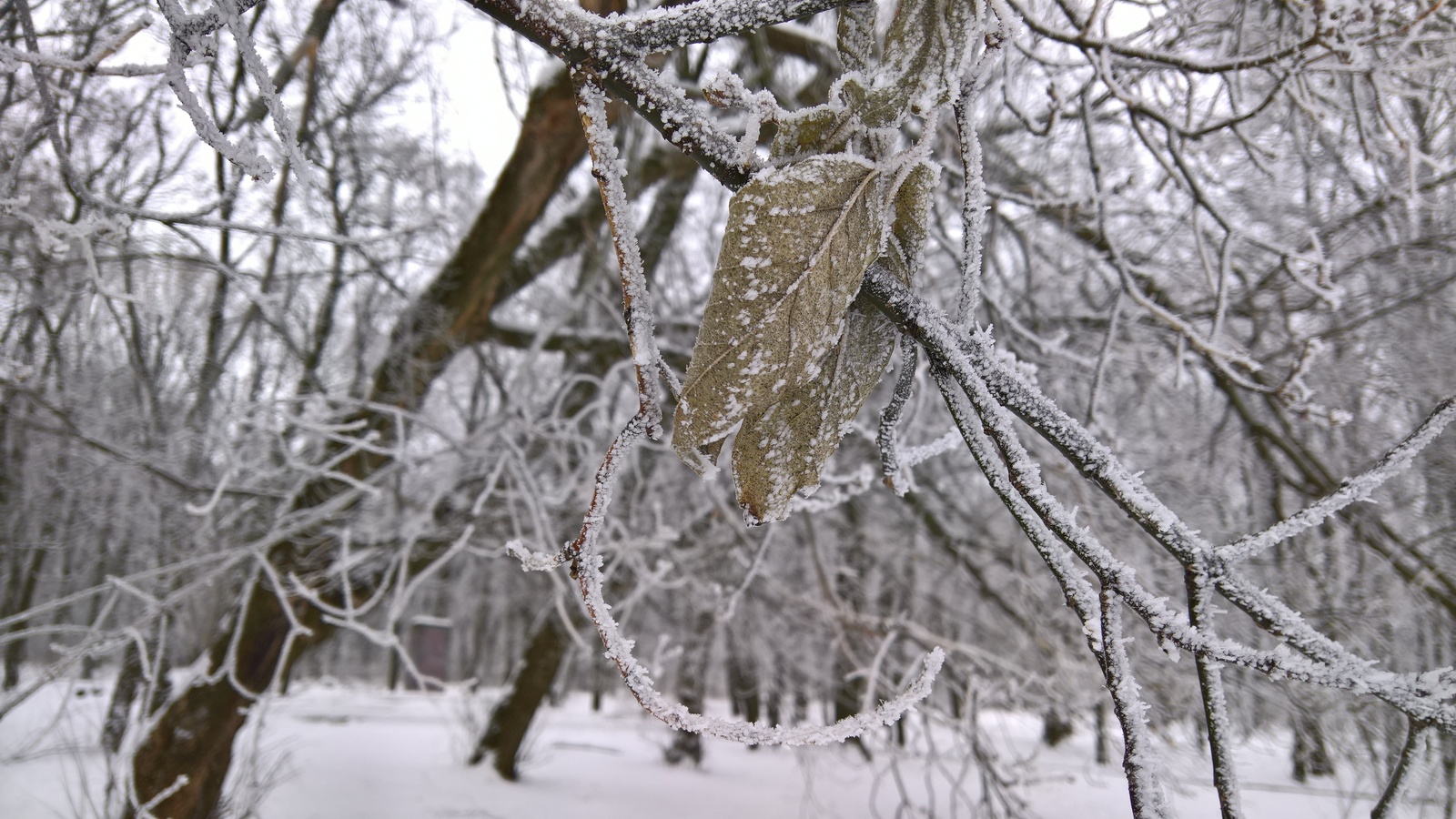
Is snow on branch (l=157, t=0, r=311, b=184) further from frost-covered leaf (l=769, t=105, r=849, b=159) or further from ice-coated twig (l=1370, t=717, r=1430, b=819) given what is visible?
ice-coated twig (l=1370, t=717, r=1430, b=819)

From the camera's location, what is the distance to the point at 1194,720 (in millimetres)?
2369

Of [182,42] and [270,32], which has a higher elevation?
[270,32]

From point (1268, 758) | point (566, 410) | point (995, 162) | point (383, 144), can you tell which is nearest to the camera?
point (1268, 758)

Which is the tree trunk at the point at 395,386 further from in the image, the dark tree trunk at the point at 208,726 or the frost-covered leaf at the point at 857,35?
the frost-covered leaf at the point at 857,35

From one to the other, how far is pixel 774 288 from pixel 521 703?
5354 millimetres

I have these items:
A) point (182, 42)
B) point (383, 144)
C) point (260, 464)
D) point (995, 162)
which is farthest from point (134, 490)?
point (995, 162)

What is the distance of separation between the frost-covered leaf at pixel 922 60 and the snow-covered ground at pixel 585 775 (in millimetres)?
1373

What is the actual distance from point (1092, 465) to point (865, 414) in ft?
7.32

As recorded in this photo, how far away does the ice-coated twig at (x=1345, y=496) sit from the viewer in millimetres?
343

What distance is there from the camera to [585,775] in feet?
18.4

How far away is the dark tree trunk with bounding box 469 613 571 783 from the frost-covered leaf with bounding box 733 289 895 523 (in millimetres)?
4369

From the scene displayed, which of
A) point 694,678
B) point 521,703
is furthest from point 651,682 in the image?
point 521,703

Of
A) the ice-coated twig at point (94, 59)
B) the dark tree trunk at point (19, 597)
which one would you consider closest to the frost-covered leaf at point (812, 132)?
the ice-coated twig at point (94, 59)

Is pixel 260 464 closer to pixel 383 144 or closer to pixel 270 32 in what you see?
pixel 383 144
